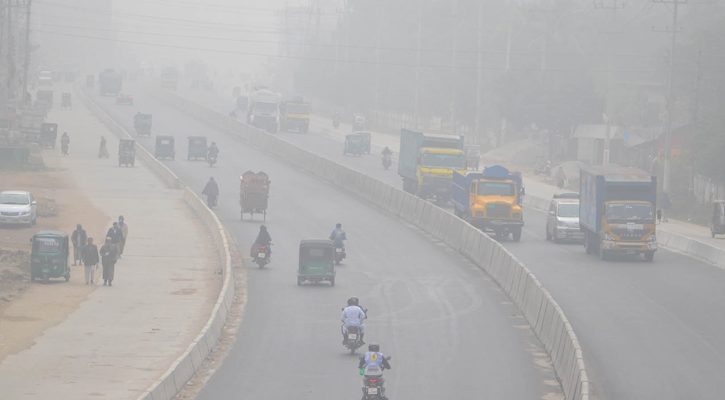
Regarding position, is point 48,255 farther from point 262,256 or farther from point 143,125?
point 143,125

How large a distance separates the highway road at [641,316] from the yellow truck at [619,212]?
67 cm

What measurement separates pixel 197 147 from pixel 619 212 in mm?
42120

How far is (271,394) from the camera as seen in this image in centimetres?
2095

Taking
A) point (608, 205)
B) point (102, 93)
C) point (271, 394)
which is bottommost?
point (271, 394)

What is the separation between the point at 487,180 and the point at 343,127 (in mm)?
74154

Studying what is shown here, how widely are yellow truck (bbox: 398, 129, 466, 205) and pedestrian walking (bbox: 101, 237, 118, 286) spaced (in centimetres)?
2301

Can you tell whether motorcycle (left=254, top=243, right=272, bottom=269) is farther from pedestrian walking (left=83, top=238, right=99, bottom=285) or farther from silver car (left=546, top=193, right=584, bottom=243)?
silver car (left=546, top=193, right=584, bottom=243)

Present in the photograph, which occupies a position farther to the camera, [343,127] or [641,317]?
[343,127]

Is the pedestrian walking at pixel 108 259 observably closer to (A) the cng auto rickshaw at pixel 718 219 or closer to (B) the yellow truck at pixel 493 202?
(B) the yellow truck at pixel 493 202

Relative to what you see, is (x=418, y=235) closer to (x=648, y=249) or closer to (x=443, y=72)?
(x=648, y=249)

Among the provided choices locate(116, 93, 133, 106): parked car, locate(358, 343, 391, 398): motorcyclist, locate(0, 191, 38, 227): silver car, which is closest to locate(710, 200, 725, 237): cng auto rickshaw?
locate(0, 191, 38, 227): silver car

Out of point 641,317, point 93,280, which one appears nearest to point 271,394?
point 641,317

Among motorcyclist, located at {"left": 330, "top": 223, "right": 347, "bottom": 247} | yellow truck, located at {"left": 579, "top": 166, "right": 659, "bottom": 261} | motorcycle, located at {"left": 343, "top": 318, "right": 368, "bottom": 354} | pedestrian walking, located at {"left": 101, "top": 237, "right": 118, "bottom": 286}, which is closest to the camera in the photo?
motorcycle, located at {"left": 343, "top": 318, "right": 368, "bottom": 354}

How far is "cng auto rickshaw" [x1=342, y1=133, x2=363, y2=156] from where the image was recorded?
8357cm
